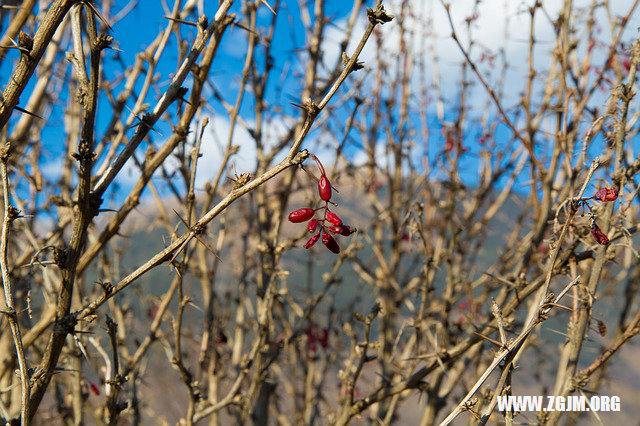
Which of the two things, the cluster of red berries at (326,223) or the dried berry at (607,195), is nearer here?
the cluster of red berries at (326,223)

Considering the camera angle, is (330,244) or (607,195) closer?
(330,244)

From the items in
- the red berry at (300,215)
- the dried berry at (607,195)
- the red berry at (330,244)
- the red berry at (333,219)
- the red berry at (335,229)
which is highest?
the dried berry at (607,195)

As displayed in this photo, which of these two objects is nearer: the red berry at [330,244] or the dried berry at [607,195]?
the red berry at [330,244]

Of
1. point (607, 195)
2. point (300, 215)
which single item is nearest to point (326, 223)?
point (300, 215)

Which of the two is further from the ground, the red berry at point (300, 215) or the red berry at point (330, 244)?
the red berry at point (300, 215)

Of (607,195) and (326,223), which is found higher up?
(607,195)

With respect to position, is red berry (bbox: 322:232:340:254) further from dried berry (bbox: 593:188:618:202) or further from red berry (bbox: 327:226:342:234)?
dried berry (bbox: 593:188:618:202)

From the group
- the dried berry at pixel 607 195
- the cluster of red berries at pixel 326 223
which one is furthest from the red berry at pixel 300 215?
the dried berry at pixel 607 195

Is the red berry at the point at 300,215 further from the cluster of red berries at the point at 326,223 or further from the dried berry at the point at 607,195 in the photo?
the dried berry at the point at 607,195

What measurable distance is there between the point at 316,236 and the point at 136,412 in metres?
1.94

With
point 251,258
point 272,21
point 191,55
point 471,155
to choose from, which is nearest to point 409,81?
point 471,155

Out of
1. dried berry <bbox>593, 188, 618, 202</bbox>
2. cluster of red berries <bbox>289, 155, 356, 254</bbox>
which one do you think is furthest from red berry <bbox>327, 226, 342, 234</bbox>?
dried berry <bbox>593, 188, 618, 202</bbox>

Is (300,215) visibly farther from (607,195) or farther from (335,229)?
(607,195)

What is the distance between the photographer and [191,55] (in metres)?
1.45
